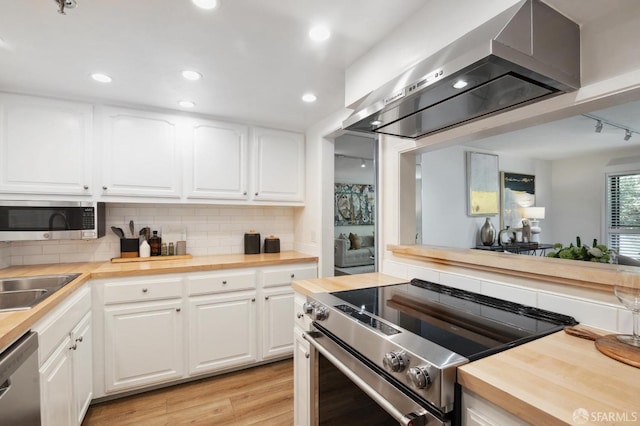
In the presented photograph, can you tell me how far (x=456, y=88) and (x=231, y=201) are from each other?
220 centimetres

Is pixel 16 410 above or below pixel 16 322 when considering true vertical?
below

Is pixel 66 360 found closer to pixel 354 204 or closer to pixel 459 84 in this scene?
pixel 459 84

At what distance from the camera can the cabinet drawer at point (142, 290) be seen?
212 cm

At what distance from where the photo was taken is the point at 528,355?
0.82 metres

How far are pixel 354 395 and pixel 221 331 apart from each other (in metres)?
1.65

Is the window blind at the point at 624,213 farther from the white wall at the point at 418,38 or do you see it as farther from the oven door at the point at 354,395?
the oven door at the point at 354,395

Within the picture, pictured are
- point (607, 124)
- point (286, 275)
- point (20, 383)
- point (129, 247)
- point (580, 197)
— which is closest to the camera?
point (20, 383)

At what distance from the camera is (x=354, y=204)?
376 cm

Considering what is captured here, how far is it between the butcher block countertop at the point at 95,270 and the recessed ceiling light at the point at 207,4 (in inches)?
56.9

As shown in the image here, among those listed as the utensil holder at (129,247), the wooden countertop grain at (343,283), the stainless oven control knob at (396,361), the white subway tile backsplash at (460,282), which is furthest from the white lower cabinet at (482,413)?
the utensil holder at (129,247)

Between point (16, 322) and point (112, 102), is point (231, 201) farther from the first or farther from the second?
point (16, 322)

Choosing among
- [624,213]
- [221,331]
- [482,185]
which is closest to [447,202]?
[482,185]

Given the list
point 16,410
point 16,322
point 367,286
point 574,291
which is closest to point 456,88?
point 574,291

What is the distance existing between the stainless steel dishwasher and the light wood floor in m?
0.89
